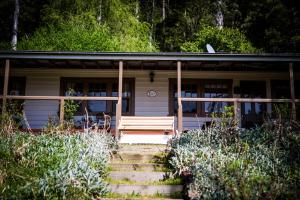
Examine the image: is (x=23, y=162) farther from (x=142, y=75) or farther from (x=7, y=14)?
(x=7, y=14)

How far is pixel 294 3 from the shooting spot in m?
23.5

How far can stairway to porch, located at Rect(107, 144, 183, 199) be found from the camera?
6203mm

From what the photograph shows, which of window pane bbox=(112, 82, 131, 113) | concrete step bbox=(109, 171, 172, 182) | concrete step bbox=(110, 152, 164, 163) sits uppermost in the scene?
window pane bbox=(112, 82, 131, 113)

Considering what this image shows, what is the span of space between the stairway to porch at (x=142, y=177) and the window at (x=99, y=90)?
4.57 meters

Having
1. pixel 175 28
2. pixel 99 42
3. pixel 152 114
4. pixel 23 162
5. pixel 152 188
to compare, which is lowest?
pixel 152 188

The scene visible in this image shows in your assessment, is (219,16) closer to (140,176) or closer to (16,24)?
(16,24)

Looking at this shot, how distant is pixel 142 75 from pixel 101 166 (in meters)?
6.97

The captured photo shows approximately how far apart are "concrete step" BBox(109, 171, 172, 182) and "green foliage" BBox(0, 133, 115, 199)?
1.04ft

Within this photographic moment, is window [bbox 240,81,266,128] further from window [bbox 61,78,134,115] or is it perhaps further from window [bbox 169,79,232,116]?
window [bbox 61,78,134,115]

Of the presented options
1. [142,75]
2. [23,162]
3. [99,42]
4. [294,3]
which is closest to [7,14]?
[99,42]

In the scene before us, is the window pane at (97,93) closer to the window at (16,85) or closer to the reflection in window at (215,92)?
the window at (16,85)

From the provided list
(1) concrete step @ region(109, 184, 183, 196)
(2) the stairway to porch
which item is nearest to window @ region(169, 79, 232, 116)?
(2) the stairway to porch

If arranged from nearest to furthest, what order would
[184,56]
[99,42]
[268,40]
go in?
[184,56], [99,42], [268,40]

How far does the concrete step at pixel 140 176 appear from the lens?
688 cm
